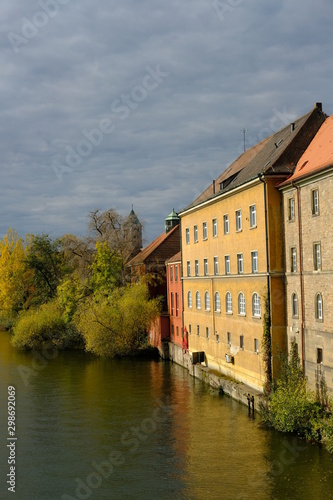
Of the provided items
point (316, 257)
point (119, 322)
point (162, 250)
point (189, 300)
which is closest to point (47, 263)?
point (162, 250)

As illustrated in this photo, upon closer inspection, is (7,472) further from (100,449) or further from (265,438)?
(265,438)

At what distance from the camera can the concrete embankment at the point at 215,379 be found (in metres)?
26.5

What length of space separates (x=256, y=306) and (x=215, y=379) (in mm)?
5756

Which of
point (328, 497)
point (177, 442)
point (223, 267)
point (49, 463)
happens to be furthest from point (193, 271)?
point (328, 497)

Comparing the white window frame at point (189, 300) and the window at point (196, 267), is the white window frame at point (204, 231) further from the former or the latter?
the white window frame at point (189, 300)

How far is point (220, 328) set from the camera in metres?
33.2

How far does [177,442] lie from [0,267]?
5310 cm

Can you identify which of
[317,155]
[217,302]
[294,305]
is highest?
[317,155]

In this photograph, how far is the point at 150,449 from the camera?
851 inches

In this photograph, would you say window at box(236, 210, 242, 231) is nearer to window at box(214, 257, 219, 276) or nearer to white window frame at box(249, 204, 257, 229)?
white window frame at box(249, 204, 257, 229)

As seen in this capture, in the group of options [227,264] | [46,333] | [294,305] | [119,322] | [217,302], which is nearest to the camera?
[294,305]

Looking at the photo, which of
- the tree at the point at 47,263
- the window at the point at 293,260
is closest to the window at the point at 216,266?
the window at the point at 293,260

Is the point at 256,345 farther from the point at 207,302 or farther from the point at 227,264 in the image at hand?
the point at 207,302

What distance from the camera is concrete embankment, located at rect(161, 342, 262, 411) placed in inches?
1044
